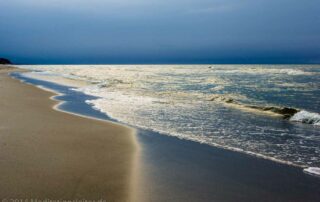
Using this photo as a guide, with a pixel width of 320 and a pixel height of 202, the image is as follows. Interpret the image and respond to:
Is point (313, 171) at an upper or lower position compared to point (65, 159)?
lower

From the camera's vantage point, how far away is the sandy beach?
4941 mm

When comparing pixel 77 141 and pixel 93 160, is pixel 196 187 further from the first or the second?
pixel 77 141

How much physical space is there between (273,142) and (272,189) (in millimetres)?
3833

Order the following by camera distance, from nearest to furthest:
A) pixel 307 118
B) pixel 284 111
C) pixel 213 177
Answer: pixel 213 177 < pixel 307 118 < pixel 284 111

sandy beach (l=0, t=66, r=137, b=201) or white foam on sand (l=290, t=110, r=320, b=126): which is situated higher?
sandy beach (l=0, t=66, r=137, b=201)

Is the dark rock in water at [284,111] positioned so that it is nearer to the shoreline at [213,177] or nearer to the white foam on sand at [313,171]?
the shoreline at [213,177]

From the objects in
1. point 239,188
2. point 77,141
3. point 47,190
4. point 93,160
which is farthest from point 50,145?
point 239,188

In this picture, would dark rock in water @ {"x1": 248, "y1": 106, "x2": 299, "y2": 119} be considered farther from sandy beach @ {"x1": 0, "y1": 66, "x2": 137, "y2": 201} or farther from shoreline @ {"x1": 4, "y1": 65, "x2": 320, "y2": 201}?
sandy beach @ {"x1": 0, "y1": 66, "x2": 137, "y2": 201}

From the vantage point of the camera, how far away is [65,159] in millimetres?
6555

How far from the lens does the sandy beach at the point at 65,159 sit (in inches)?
195

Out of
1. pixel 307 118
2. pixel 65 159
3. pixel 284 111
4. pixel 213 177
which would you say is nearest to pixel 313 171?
pixel 213 177

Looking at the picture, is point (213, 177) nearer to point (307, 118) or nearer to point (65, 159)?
point (65, 159)

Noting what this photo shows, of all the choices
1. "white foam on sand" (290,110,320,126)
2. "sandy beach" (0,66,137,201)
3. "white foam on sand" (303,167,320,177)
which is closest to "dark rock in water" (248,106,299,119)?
"white foam on sand" (290,110,320,126)

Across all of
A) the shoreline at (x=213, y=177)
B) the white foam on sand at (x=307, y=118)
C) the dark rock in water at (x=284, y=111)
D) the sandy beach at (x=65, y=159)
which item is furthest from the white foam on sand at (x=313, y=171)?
the dark rock in water at (x=284, y=111)
